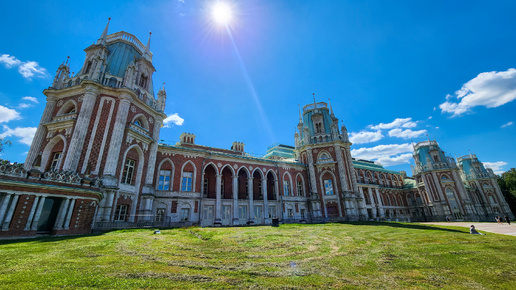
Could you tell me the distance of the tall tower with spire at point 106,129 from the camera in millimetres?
19266

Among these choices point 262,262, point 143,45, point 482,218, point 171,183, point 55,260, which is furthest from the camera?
point 482,218

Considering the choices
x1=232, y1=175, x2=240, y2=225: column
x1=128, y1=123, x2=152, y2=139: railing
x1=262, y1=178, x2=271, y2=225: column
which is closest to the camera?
x1=128, y1=123, x2=152, y2=139: railing

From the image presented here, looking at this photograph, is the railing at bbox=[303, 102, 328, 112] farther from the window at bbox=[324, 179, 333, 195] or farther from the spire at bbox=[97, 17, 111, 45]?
the spire at bbox=[97, 17, 111, 45]

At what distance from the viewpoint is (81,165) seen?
18.8 m

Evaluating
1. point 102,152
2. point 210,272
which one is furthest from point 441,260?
point 102,152

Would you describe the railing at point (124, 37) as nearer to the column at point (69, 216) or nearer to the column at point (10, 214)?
the column at point (69, 216)

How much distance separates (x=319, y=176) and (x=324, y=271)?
3016 centimetres

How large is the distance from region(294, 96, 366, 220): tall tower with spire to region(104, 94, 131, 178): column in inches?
1059

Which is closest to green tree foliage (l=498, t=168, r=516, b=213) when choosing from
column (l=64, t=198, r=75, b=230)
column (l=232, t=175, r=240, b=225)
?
column (l=232, t=175, r=240, b=225)

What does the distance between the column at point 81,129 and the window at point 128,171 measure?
4.07 metres

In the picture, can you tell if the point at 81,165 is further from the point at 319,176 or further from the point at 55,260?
the point at 319,176

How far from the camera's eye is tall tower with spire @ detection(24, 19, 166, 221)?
63.2 ft

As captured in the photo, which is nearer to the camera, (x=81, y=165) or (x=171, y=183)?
(x=81, y=165)

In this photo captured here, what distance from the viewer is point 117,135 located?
68.4ft
